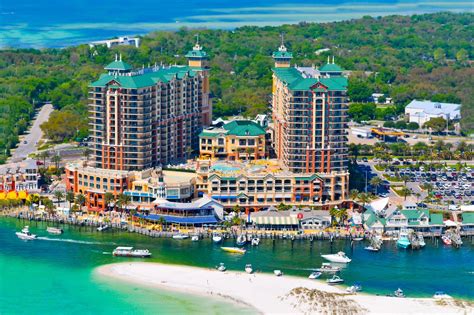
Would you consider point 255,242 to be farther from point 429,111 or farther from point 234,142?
point 429,111

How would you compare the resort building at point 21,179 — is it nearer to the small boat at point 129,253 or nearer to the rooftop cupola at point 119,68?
the rooftop cupola at point 119,68

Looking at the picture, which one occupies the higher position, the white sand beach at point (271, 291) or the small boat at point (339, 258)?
the small boat at point (339, 258)

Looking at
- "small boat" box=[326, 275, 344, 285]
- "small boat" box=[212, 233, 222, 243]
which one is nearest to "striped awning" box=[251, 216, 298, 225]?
"small boat" box=[212, 233, 222, 243]

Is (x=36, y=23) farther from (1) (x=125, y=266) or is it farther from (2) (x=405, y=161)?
(1) (x=125, y=266)

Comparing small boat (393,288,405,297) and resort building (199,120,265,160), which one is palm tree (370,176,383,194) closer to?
resort building (199,120,265,160)

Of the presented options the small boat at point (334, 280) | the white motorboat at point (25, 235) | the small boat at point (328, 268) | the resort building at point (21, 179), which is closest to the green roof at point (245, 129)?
the resort building at point (21, 179)

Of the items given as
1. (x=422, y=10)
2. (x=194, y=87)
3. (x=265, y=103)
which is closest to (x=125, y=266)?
(x=194, y=87)

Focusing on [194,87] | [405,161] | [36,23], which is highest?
[36,23]
